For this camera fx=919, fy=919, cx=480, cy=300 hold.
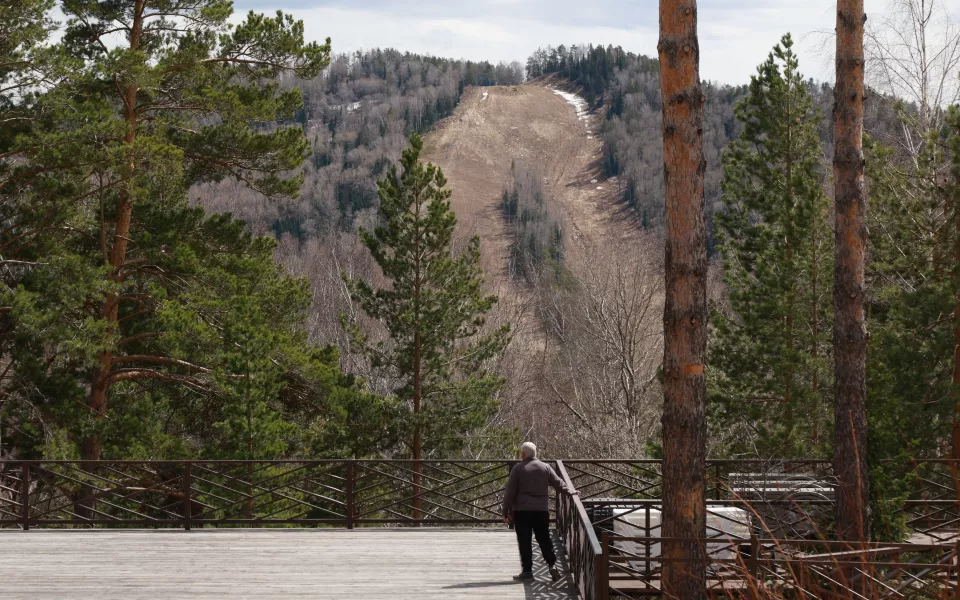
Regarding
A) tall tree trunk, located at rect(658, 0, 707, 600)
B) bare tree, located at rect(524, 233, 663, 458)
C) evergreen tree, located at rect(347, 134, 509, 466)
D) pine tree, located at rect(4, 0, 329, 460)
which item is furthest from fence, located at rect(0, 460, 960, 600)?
bare tree, located at rect(524, 233, 663, 458)

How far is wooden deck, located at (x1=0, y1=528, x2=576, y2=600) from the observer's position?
29.0ft

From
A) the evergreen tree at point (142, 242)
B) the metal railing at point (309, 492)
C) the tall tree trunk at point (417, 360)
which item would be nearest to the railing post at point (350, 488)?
the metal railing at point (309, 492)

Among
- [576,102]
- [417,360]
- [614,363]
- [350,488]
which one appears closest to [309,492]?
[350,488]

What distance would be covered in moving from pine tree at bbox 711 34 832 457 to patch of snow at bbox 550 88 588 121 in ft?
428

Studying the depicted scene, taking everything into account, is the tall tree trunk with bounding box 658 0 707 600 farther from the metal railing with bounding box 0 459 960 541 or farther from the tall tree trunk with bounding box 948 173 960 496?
the tall tree trunk with bounding box 948 173 960 496

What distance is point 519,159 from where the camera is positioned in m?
139

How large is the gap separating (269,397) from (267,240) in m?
3.48

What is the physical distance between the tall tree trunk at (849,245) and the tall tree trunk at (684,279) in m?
3.63

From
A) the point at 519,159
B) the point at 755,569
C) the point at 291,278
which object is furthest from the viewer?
the point at 519,159

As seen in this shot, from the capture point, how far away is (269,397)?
18656 millimetres

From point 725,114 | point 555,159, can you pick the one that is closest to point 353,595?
point 725,114

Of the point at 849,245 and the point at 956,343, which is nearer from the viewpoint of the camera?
the point at 849,245

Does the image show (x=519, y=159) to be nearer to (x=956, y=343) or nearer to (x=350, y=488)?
(x=956, y=343)

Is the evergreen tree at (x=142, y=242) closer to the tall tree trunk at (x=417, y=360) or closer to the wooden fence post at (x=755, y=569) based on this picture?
the tall tree trunk at (x=417, y=360)
